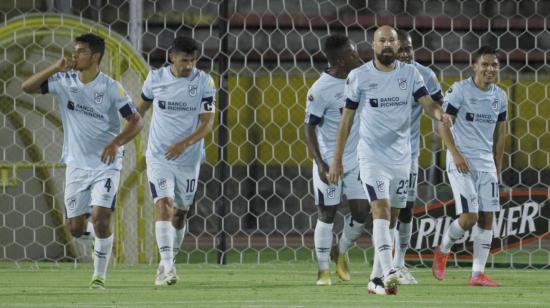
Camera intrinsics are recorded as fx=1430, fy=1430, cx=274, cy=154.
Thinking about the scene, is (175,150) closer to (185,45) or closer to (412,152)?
(185,45)

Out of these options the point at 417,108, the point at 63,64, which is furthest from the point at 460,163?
the point at 63,64

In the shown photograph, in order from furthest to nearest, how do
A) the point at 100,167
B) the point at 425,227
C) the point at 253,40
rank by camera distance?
the point at 253,40 → the point at 425,227 → the point at 100,167

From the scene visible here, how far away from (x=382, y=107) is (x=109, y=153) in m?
1.80

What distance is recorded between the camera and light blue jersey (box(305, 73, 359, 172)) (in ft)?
32.3

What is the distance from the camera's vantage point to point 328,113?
997 centimetres

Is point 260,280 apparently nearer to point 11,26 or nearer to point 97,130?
point 97,130

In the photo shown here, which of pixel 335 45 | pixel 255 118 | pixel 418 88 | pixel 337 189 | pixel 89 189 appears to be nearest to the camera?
pixel 418 88

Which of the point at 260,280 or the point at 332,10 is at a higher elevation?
the point at 332,10

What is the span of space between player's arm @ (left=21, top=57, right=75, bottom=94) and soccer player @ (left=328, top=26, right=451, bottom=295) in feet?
5.65

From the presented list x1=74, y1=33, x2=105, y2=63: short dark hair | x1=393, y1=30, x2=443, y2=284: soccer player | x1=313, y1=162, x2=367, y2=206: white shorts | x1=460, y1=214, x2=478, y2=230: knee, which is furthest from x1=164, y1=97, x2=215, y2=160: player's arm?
x1=460, y1=214, x2=478, y2=230: knee

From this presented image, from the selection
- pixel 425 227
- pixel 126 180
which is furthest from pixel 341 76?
pixel 126 180

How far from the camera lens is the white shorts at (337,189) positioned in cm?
986

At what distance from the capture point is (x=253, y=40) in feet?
46.0

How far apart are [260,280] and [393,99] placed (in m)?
2.20
